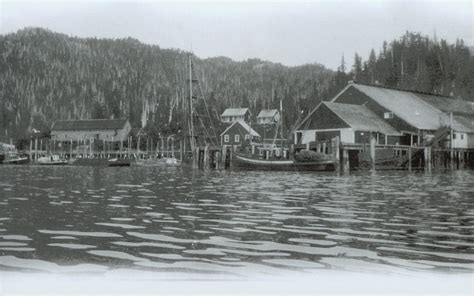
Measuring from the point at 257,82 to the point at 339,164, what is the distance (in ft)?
111

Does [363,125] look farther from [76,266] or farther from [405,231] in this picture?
[76,266]

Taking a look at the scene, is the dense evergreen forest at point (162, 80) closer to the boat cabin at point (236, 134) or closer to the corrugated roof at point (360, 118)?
the boat cabin at point (236, 134)

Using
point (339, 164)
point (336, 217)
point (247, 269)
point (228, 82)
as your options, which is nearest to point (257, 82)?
point (228, 82)

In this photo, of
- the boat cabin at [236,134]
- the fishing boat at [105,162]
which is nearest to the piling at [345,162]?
the boat cabin at [236,134]

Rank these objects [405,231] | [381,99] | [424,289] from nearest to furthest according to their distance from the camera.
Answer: [424,289] → [405,231] → [381,99]

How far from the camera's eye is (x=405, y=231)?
11.9m

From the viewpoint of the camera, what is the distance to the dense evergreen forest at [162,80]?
5375 centimetres

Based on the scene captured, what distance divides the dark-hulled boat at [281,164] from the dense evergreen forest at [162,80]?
9.93 meters

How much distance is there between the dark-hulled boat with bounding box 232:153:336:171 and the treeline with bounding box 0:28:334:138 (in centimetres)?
971

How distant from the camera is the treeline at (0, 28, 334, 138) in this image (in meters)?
45.5

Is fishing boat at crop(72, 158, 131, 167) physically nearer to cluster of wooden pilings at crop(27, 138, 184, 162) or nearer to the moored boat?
the moored boat

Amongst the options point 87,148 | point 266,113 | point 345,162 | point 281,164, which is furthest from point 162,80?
point 345,162

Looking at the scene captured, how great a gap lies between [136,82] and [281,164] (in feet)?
264

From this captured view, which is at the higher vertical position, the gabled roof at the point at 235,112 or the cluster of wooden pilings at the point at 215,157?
the gabled roof at the point at 235,112
